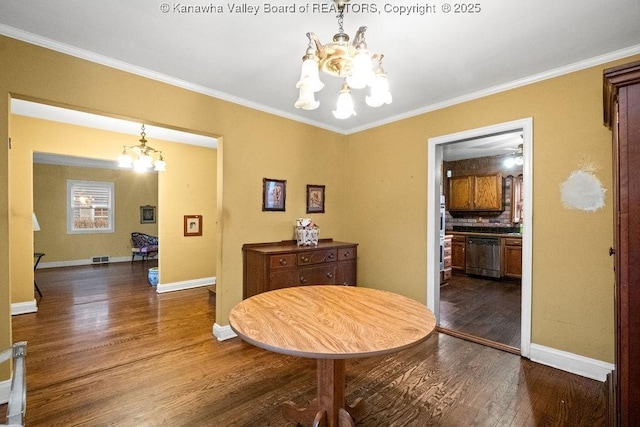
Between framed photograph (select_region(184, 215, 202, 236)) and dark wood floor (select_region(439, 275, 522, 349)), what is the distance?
4.24 metres

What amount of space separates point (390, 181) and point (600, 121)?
6.41 feet

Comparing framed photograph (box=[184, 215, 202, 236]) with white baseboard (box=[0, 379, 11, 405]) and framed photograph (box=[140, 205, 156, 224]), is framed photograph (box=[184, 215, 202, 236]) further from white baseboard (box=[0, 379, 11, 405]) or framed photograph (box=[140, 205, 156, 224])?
framed photograph (box=[140, 205, 156, 224])

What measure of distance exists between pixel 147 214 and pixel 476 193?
8784mm

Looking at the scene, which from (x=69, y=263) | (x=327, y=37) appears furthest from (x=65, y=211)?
(x=327, y=37)

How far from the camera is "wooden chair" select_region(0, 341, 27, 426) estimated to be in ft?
3.31

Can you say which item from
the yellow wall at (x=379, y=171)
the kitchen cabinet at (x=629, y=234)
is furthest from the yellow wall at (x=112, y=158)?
the kitchen cabinet at (x=629, y=234)

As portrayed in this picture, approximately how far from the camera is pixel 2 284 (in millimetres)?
1967

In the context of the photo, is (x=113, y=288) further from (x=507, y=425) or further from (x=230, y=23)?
(x=507, y=425)

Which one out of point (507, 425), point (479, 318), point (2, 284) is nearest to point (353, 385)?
point (507, 425)

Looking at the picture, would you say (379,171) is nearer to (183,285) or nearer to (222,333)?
(222,333)

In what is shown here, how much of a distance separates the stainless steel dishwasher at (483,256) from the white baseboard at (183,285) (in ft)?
16.7

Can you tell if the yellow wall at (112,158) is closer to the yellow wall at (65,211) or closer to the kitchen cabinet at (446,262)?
the yellow wall at (65,211)

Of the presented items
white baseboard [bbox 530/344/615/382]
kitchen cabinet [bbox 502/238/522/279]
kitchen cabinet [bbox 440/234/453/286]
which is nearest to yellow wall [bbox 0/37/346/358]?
kitchen cabinet [bbox 440/234/453/286]

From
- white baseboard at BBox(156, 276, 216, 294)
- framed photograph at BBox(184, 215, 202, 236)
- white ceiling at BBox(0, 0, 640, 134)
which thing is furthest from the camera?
framed photograph at BBox(184, 215, 202, 236)
